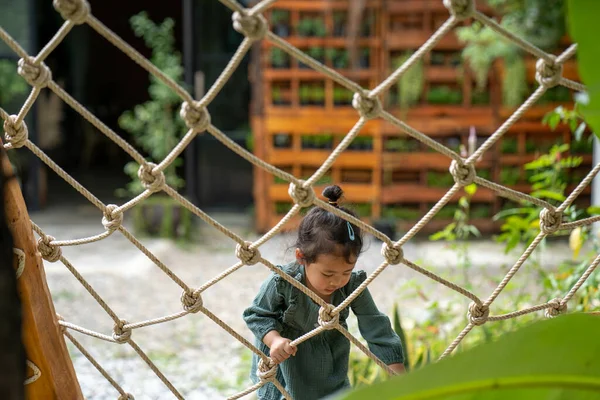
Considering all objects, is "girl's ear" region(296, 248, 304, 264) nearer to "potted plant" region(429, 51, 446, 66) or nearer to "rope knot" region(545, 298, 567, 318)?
"rope knot" region(545, 298, 567, 318)

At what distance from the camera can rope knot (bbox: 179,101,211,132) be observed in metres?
1.06

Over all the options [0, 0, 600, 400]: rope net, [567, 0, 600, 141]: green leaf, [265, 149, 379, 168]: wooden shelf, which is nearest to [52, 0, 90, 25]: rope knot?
[0, 0, 600, 400]: rope net

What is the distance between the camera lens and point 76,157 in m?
8.73

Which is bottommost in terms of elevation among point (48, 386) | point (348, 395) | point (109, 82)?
point (348, 395)

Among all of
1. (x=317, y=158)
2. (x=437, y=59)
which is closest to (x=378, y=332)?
(x=317, y=158)

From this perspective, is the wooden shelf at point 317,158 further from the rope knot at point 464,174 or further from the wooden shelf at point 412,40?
the rope knot at point 464,174

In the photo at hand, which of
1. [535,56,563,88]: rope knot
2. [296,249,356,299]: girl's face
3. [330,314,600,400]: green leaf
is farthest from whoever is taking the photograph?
[296,249,356,299]: girl's face

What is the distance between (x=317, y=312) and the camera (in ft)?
4.80

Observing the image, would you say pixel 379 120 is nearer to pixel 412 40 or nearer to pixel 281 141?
pixel 412 40

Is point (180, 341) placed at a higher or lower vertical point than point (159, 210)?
lower

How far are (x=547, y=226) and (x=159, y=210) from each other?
13.2ft

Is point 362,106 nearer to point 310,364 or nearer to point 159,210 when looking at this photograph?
point 310,364

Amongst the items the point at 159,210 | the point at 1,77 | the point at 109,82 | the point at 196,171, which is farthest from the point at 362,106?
the point at 109,82

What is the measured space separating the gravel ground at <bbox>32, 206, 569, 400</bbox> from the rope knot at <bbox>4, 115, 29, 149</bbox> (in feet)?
1.97
